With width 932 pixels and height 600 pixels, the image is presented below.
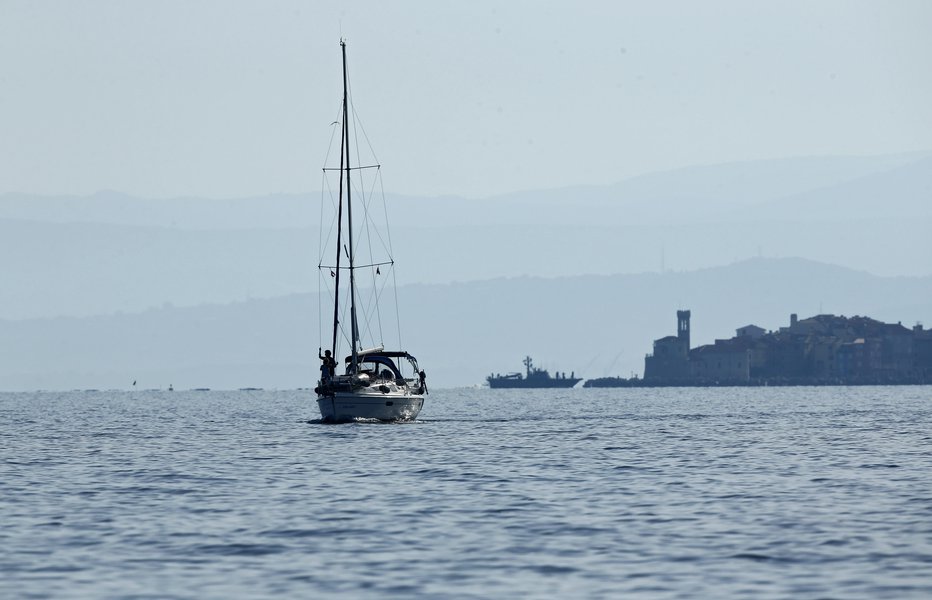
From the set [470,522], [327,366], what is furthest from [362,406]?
[470,522]

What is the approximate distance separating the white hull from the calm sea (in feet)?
64.8

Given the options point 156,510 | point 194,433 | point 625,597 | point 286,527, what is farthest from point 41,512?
point 194,433

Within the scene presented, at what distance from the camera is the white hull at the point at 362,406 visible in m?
94.7

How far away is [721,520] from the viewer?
39719 millimetres

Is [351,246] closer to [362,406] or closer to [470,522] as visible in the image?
[362,406]

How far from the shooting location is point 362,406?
94812 mm

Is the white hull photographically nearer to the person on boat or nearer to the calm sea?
the person on boat

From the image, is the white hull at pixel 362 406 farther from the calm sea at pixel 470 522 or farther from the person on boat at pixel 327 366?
the calm sea at pixel 470 522

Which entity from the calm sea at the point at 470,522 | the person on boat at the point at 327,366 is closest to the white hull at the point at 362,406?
the person on boat at the point at 327,366

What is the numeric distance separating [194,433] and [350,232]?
16.7 m

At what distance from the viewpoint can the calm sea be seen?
99.3ft

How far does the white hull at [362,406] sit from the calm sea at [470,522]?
19758mm

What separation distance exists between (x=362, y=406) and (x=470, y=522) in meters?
55.1

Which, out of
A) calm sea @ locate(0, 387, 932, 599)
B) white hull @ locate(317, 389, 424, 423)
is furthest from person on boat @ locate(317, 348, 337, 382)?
calm sea @ locate(0, 387, 932, 599)
